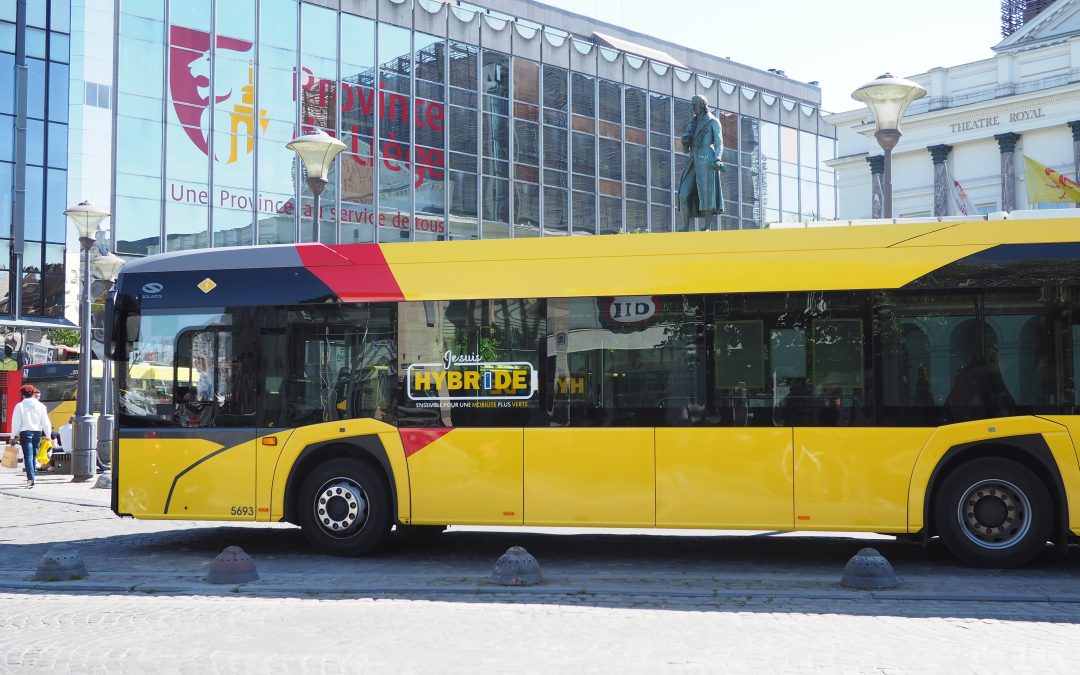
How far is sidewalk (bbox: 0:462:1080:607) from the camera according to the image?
28.5ft

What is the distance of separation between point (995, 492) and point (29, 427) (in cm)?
1743

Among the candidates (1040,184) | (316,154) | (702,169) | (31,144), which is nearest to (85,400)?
(316,154)

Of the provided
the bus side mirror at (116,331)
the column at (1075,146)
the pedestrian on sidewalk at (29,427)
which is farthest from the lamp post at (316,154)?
the column at (1075,146)

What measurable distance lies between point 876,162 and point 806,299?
162ft

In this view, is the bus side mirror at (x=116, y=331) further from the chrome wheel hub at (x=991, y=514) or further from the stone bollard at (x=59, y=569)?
the chrome wheel hub at (x=991, y=514)

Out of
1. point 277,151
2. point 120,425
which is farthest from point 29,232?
point 120,425

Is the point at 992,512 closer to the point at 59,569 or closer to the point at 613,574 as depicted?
the point at 613,574

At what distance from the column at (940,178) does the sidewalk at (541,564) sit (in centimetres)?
4327

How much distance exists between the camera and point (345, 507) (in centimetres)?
1073

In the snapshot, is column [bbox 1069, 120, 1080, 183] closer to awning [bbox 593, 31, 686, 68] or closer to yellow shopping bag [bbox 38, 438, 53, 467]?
awning [bbox 593, 31, 686, 68]

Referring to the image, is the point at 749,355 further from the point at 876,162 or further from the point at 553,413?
the point at 876,162

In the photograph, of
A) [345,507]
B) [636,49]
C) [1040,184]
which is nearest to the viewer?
[345,507]

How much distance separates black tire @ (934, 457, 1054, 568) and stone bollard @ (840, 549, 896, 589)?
47.0 inches

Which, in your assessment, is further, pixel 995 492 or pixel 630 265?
pixel 630 265
